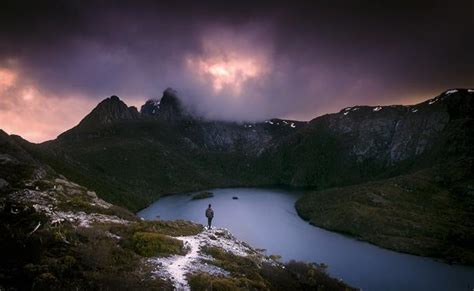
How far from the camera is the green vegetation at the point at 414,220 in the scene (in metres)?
134

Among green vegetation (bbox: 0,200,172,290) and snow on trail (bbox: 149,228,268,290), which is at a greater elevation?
green vegetation (bbox: 0,200,172,290)

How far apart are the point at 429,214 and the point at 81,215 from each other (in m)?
164

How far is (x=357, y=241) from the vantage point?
14762 centimetres

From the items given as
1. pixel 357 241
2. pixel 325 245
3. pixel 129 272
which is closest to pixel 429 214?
pixel 357 241

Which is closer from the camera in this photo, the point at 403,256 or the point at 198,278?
the point at 198,278

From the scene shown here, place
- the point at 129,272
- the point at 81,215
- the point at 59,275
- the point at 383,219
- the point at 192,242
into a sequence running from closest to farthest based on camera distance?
the point at 59,275 → the point at 129,272 → the point at 192,242 → the point at 81,215 → the point at 383,219

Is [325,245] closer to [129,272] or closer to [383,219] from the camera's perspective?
[383,219]

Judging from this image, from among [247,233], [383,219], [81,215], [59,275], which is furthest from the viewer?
[383,219]

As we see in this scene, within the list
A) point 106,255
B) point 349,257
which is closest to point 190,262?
point 106,255

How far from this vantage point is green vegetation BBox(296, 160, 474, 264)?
440 feet

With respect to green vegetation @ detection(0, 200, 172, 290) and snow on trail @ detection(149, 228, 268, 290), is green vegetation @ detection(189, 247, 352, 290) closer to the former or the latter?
snow on trail @ detection(149, 228, 268, 290)

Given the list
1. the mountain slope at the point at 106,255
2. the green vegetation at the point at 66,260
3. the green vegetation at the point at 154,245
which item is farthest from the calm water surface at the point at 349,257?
the green vegetation at the point at 66,260

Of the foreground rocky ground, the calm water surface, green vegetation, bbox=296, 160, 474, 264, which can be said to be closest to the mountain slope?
the foreground rocky ground

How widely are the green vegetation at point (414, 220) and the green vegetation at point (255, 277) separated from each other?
99.9 meters
